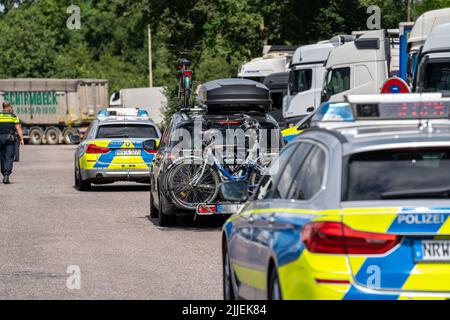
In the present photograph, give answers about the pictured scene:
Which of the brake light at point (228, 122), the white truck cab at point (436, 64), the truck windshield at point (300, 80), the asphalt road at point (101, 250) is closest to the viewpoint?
the asphalt road at point (101, 250)

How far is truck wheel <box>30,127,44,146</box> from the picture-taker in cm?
6794

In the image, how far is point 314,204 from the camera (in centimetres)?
723

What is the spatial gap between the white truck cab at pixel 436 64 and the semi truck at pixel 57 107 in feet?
153

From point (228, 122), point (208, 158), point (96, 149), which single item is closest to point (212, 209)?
point (208, 158)

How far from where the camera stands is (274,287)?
7.60 meters

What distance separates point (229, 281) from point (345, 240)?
250 cm

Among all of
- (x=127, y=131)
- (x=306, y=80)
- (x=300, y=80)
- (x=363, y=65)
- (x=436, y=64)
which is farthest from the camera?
(x=300, y=80)

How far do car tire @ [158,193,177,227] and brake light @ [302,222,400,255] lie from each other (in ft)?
35.3

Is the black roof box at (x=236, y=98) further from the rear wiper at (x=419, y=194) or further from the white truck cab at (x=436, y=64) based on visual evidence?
the rear wiper at (x=419, y=194)

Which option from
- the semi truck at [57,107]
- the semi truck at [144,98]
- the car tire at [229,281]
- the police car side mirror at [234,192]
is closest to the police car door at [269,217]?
the police car side mirror at [234,192]

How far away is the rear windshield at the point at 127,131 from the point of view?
26.5m

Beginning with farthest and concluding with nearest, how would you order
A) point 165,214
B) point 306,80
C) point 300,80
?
1. point 300,80
2. point 306,80
3. point 165,214

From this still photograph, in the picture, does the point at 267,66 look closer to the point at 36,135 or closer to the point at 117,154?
the point at 117,154
